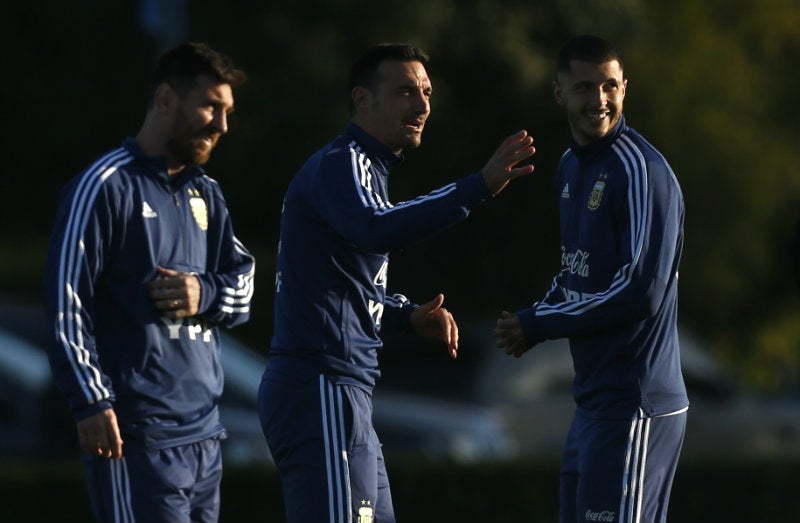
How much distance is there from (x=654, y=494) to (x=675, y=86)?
48.8ft

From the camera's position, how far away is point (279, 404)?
6652mm

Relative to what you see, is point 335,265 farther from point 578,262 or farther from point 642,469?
point 642,469

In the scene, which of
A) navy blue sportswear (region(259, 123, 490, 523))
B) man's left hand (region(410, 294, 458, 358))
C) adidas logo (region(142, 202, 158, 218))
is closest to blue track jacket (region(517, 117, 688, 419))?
man's left hand (region(410, 294, 458, 358))

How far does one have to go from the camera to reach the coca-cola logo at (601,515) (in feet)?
22.0

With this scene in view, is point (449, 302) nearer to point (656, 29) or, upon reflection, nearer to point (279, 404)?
point (656, 29)

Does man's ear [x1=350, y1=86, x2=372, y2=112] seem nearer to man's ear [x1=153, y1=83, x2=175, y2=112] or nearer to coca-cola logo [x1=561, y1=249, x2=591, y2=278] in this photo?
man's ear [x1=153, y1=83, x2=175, y2=112]

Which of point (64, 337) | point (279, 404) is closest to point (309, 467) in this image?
point (279, 404)

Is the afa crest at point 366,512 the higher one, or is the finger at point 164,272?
the finger at point 164,272

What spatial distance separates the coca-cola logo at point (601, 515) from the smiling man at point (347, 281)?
2.49ft

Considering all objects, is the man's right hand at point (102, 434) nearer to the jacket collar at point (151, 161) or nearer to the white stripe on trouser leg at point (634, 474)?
the jacket collar at point (151, 161)

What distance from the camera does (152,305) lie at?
6840 millimetres

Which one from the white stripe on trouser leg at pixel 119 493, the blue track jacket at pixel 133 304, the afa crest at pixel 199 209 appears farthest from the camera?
the afa crest at pixel 199 209

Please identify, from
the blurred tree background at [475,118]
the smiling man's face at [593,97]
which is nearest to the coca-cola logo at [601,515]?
the smiling man's face at [593,97]

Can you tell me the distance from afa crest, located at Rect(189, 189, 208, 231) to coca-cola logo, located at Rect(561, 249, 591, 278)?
145 cm
